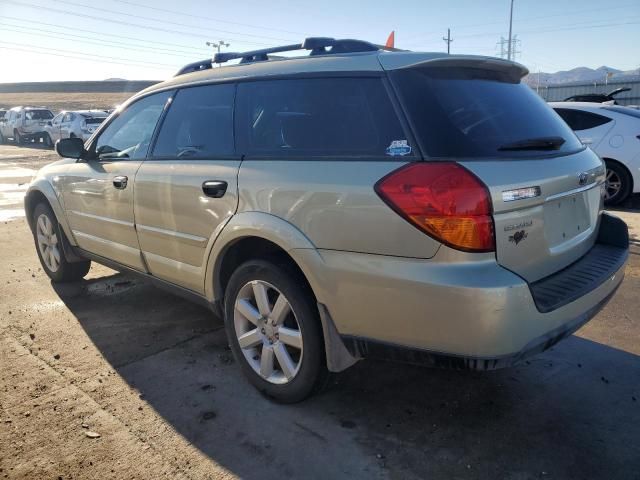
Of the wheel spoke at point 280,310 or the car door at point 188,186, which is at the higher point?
the car door at point 188,186

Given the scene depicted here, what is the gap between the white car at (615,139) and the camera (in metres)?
8.24

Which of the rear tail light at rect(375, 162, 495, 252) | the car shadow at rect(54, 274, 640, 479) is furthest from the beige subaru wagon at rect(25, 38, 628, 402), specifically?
the car shadow at rect(54, 274, 640, 479)

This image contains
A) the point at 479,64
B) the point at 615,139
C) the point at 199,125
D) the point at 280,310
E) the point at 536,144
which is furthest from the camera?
the point at 615,139

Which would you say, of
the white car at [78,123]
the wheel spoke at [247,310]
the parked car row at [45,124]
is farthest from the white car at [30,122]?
the wheel spoke at [247,310]

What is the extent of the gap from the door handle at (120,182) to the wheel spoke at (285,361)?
1.79 metres

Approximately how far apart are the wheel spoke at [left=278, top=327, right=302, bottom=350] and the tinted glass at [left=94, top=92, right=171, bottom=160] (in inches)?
70.4

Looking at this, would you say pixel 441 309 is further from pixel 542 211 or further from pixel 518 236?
pixel 542 211

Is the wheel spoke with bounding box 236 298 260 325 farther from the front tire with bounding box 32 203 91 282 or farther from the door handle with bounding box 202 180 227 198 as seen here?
the front tire with bounding box 32 203 91 282

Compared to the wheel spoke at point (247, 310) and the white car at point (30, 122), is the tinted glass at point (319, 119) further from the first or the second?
the white car at point (30, 122)

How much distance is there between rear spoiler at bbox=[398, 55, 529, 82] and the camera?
2660mm

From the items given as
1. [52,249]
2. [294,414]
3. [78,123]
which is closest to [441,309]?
[294,414]

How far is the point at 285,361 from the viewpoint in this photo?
299cm

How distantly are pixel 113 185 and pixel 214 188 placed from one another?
1290 mm

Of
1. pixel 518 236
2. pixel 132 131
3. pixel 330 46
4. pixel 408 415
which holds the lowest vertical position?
pixel 408 415
